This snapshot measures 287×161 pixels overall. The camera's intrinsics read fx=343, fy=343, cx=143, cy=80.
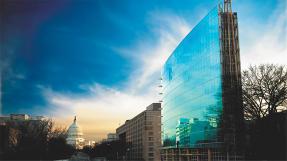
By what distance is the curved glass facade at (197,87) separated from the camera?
43.3 meters

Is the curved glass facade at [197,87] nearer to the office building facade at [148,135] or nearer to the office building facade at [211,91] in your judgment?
the office building facade at [211,91]

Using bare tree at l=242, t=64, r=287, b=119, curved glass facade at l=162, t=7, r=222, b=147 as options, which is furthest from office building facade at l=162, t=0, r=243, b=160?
bare tree at l=242, t=64, r=287, b=119

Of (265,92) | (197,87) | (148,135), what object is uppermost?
(197,87)

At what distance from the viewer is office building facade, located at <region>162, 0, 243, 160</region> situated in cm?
3875

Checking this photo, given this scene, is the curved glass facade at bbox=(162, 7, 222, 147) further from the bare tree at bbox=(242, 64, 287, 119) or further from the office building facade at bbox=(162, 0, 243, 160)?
the bare tree at bbox=(242, 64, 287, 119)

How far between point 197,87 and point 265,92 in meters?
19.6

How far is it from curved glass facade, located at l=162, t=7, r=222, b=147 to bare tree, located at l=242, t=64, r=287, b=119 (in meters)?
7.99

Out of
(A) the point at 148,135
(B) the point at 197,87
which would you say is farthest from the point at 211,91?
(A) the point at 148,135

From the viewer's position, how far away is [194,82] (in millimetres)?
50969

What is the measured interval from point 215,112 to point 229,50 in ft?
25.9

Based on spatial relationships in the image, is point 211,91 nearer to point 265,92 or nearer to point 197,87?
point 197,87

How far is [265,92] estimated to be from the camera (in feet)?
98.6

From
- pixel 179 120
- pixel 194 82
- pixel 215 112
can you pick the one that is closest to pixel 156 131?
pixel 179 120

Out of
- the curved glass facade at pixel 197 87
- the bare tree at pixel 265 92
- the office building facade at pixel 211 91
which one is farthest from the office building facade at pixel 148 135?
the bare tree at pixel 265 92
